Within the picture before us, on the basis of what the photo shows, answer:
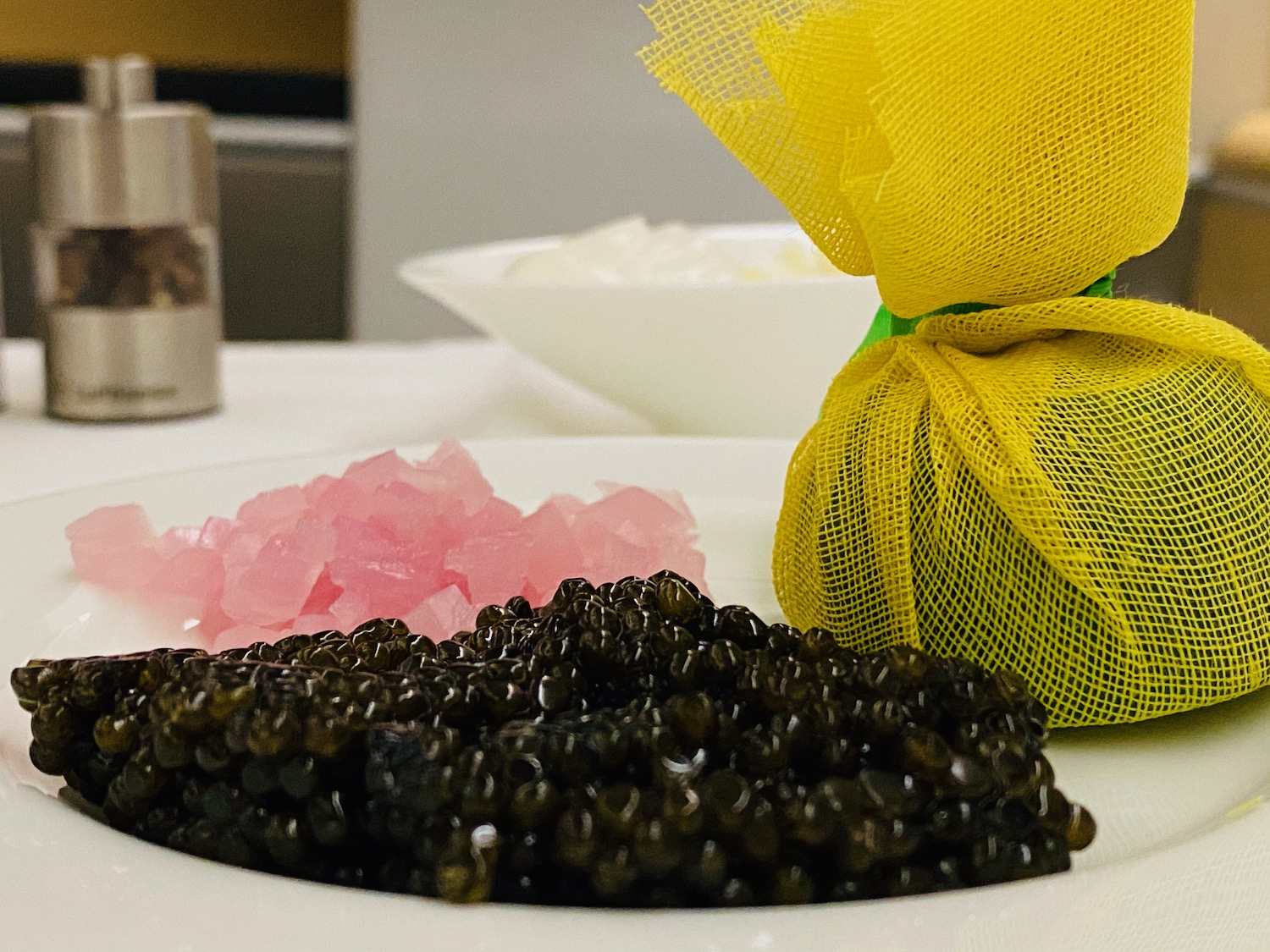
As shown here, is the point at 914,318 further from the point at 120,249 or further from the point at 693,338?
the point at 120,249

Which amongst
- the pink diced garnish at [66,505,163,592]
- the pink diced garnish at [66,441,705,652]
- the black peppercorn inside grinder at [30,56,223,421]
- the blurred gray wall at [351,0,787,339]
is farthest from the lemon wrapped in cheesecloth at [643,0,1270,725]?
the blurred gray wall at [351,0,787,339]

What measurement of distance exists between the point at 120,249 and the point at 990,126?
30.6 inches

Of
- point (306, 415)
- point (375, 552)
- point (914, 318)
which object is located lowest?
point (306, 415)

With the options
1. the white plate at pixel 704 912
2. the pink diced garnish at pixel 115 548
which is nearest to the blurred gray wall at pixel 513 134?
the pink diced garnish at pixel 115 548

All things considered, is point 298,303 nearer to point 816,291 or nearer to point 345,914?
point 816,291

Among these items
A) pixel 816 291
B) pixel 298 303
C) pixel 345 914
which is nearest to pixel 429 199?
pixel 298 303

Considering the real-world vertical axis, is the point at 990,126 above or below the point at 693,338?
above

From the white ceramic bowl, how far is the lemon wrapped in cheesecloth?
0.95ft

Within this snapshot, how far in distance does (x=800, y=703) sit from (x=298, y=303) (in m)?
2.36

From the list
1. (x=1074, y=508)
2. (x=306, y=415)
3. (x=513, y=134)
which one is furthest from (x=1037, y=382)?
(x=513, y=134)

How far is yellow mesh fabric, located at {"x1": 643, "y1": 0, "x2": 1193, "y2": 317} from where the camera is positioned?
46 cm

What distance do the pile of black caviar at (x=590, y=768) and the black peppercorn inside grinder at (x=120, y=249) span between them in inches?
27.3

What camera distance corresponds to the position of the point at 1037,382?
0.47m

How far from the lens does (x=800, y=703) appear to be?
35 cm
